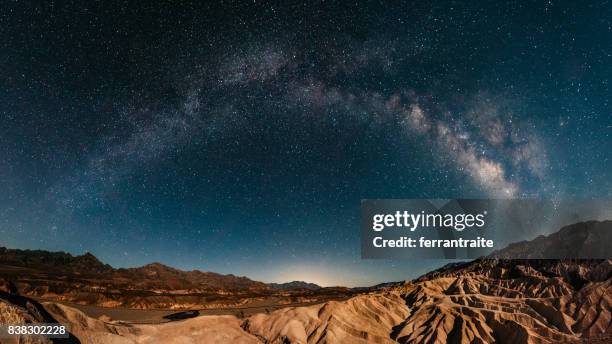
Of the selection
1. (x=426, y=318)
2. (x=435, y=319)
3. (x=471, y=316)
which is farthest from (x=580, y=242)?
(x=435, y=319)

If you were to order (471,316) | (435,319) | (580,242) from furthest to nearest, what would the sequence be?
(580,242)
(471,316)
(435,319)

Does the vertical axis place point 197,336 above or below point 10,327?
below

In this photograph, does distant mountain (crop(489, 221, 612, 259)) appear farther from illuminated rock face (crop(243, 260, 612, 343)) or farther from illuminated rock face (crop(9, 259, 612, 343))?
illuminated rock face (crop(243, 260, 612, 343))

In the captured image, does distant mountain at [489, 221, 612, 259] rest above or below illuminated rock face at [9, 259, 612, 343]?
above

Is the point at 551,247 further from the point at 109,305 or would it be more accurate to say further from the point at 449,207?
the point at 109,305

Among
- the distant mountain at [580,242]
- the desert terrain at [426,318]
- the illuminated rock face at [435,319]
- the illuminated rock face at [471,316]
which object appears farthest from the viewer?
the distant mountain at [580,242]

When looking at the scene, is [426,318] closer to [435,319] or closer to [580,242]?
[435,319]

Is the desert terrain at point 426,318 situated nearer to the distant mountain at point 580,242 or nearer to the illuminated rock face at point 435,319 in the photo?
the illuminated rock face at point 435,319

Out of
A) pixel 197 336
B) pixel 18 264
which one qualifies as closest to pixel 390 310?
pixel 197 336

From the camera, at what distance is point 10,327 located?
19.1 meters

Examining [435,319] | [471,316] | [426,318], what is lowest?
[426,318]

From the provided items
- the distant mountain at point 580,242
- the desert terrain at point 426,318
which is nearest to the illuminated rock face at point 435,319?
the desert terrain at point 426,318

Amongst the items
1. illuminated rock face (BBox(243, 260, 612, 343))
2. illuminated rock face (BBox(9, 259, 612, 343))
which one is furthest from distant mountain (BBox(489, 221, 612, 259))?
illuminated rock face (BBox(243, 260, 612, 343))

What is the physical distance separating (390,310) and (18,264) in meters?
141
